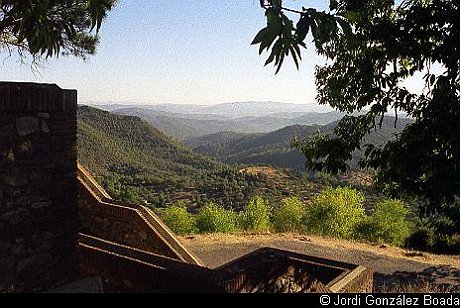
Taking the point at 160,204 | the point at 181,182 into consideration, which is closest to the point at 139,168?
the point at 181,182

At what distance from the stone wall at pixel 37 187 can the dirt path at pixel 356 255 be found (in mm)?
9175

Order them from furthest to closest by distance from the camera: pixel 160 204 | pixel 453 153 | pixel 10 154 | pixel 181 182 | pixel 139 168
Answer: pixel 139 168, pixel 181 182, pixel 160 204, pixel 453 153, pixel 10 154

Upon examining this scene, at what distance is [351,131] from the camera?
290 inches

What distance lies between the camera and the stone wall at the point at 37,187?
14.4 ft

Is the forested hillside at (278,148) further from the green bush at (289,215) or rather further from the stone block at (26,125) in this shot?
the stone block at (26,125)

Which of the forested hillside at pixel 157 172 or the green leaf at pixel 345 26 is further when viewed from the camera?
the forested hillside at pixel 157 172

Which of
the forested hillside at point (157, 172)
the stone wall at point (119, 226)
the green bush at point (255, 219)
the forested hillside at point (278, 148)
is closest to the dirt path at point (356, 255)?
the stone wall at point (119, 226)

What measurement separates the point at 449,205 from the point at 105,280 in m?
5.57

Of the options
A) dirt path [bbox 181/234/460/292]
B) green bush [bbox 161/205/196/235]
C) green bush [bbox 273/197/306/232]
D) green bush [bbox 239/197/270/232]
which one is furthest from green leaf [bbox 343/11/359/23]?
green bush [bbox 273/197/306/232]

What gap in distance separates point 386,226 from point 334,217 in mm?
3467

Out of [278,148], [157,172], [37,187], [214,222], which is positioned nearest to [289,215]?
[214,222]

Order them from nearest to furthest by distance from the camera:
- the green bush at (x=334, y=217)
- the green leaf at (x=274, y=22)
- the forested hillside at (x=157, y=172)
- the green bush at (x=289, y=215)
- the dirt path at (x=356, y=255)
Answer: the green leaf at (x=274, y=22)
the dirt path at (x=356, y=255)
the green bush at (x=334, y=217)
the green bush at (x=289, y=215)
the forested hillside at (x=157, y=172)

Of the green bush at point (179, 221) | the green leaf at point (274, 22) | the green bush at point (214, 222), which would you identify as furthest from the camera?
the green bush at point (179, 221)

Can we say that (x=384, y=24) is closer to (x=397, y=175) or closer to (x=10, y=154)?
(x=397, y=175)
